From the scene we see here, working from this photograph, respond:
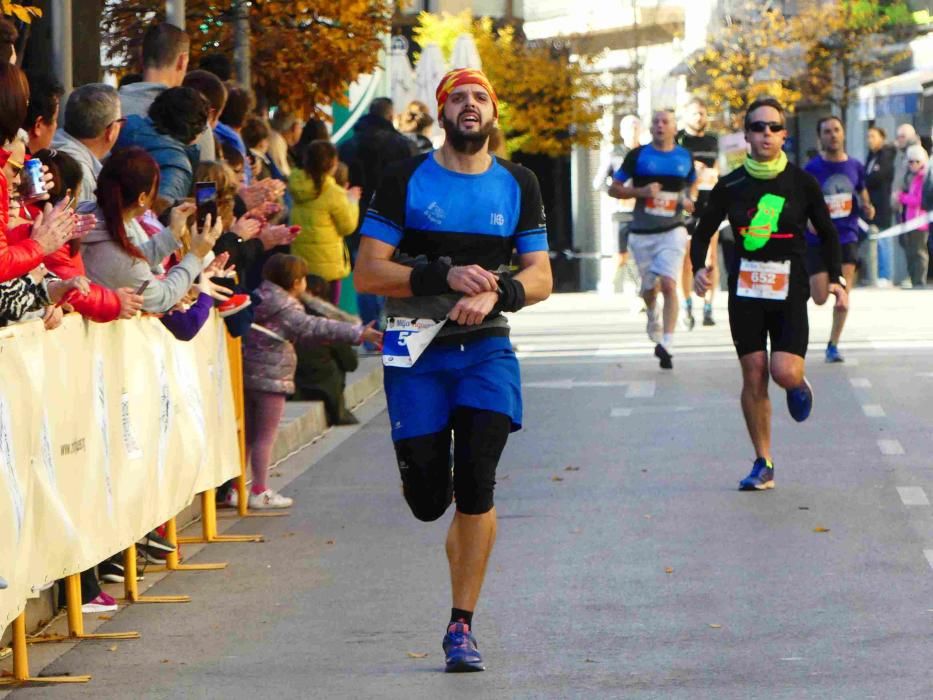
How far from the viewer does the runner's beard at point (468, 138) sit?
7.32 m

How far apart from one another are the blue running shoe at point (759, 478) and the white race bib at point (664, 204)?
8376mm

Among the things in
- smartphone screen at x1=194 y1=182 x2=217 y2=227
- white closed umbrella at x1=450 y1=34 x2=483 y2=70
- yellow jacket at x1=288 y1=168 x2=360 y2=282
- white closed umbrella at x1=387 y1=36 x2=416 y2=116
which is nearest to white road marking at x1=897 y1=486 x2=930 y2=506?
smartphone screen at x1=194 y1=182 x2=217 y2=227

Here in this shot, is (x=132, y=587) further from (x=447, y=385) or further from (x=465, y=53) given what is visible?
(x=465, y=53)

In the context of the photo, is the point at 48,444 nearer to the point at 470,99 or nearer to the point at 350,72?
the point at 470,99

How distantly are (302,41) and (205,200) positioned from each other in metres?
7.63

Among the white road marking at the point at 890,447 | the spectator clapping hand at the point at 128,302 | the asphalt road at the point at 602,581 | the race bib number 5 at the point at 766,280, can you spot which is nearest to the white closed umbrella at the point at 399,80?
the asphalt road at the point at 602,581

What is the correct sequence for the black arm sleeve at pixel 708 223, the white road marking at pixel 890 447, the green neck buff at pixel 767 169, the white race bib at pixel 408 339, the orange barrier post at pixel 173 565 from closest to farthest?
the white race bib at pixel 408 339, the orange barrier post at pixel 173 565, the green neck buff at pixel 767 169, the black arm sleeve at pixel 708 223, the white road marking at pixel 890 447

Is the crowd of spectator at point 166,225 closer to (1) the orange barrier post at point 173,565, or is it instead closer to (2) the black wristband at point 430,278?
(1) the orange barrier post at point 173,565

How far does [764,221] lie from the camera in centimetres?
1184

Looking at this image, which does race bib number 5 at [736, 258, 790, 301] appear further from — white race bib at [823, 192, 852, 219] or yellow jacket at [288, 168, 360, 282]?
white race bib at [823, 192, 852, 219]

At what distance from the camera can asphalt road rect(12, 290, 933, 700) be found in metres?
7.12

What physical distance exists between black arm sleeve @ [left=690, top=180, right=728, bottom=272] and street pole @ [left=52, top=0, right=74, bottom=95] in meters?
3.35

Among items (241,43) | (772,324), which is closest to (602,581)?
(772,324)

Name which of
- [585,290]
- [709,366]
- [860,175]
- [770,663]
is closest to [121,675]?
[770,663]
